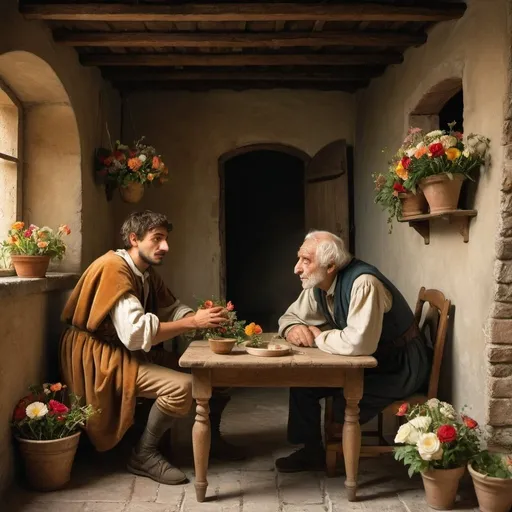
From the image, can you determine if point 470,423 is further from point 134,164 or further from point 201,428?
point 134,164

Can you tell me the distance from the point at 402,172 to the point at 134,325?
1.93 meters

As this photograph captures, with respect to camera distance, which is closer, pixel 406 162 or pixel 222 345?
pixel 222 345

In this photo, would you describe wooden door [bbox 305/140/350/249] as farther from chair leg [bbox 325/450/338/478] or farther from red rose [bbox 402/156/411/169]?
chair leg [bbox 325/450/338/478]

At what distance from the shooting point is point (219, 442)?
4.36m

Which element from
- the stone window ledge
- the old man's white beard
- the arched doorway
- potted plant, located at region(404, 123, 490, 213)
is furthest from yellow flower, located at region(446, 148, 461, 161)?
the arched doorway

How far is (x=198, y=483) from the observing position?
11.6 feet

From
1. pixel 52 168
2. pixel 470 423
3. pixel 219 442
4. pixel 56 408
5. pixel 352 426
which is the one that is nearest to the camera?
pixel 470 423

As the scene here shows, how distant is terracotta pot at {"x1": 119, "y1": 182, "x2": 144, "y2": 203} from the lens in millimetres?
5523

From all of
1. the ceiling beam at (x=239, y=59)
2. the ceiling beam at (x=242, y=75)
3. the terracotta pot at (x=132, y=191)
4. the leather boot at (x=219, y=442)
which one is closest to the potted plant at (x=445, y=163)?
the ceiling beam at (x=239, y=59)

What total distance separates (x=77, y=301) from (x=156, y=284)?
0.65 m

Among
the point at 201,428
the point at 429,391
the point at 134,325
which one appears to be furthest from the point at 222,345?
the point at 429,391

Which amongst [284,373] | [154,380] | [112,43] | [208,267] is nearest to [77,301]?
[154,380]

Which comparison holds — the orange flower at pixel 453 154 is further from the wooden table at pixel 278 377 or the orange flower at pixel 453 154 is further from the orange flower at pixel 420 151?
the wooden table at pixel 278 377

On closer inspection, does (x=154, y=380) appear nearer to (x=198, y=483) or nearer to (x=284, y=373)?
(x=198, y=483)
